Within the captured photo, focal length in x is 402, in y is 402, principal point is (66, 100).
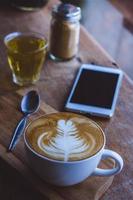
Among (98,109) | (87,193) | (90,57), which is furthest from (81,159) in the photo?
(90,57)

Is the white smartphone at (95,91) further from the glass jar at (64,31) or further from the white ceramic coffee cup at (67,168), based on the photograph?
the white ceramic coffee cup at (67,168)

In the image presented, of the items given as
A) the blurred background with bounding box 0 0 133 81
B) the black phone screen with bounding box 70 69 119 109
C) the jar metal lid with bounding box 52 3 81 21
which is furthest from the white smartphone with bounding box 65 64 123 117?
the blurred background with bounding box 0 0 133 81

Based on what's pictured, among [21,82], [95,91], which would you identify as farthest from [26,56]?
[95,91]

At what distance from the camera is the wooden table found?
63cm

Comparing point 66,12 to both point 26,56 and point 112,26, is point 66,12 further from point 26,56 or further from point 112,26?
point 112,26

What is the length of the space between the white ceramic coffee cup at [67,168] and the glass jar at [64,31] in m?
0.43

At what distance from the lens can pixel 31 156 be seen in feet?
1.87

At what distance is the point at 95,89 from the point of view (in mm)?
841

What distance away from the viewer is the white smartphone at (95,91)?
2.56ft

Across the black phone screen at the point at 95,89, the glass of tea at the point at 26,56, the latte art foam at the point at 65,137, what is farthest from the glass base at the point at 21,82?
the latte art foam at the point at 65,137

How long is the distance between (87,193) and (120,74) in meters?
0.38

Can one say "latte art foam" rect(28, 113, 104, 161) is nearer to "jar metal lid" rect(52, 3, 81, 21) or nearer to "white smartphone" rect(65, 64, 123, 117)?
"white smartphone" rect(65, 64, 123, 117)

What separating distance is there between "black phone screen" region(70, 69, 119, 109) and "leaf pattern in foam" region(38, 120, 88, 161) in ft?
0.61

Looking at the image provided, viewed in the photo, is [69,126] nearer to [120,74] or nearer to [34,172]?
[34,172]
